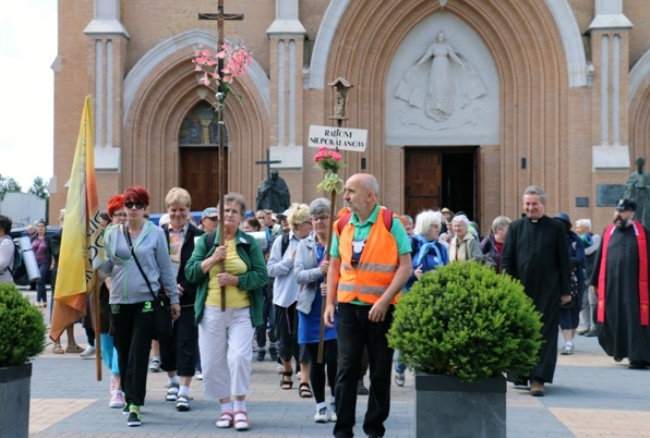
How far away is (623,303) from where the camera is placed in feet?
40.2

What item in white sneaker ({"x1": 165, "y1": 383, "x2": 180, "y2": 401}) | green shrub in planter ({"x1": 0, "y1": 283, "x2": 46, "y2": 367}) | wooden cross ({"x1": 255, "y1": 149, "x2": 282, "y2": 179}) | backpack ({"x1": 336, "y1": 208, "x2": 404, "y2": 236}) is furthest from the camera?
wooden cross ({"x1": 255, "y1": 149, "x2": 282, "y2": 179})

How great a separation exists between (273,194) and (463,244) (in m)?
10.1

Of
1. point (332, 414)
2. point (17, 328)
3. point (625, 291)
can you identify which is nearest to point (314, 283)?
point (332, 414)

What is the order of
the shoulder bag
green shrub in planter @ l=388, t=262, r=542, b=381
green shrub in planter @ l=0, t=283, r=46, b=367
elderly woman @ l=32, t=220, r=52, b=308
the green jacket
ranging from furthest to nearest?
elderly woman @ l=32, t=220, r=52, b=308 < the shoulder bag < the green jacket < green shrub in planter @ l=0, t=283, r=46, b=367 < green shrub in planter @ l=388, t=262, r=542, b=381

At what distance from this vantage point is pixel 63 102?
26031 mm

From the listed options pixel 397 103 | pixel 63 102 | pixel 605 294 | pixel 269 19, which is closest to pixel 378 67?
pixel 397 103

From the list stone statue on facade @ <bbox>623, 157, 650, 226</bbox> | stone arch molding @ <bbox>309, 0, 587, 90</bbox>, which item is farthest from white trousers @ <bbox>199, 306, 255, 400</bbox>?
stone arch molding @ <bbox>309, 0, 587, 90</bbox>

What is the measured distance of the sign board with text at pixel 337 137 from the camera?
906cm

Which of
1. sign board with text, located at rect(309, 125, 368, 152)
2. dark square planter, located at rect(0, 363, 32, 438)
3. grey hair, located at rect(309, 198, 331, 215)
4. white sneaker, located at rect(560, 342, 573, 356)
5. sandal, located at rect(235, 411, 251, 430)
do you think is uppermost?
sign board with text, located at rect(309, 125, 368, 152)

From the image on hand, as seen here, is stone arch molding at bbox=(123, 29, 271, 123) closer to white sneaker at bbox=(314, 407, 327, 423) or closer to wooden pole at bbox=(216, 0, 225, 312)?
wooden pole at bbox=(216, 0, 225, 312)

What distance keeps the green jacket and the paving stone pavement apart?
3.22 ft

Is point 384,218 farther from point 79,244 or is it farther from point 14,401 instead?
point 14,401

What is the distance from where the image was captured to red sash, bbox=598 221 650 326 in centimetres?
1209

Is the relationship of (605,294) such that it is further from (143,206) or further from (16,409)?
(16,409)
